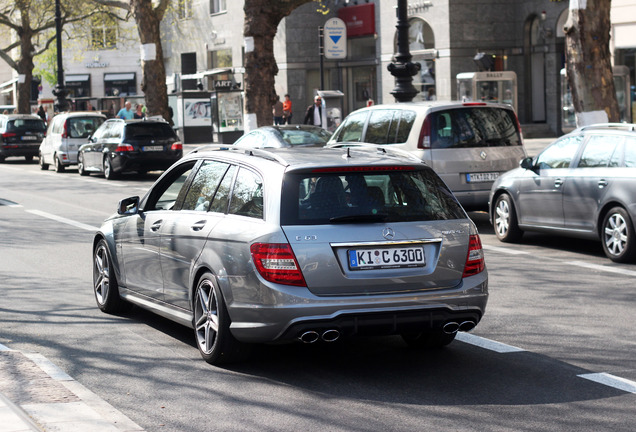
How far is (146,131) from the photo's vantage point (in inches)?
1089

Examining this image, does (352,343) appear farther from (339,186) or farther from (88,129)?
(88,129)

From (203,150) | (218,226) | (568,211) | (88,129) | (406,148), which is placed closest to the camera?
(218,226)

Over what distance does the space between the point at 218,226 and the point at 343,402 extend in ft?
5.19

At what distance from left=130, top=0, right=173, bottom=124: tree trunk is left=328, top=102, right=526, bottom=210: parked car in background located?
64.3 feet

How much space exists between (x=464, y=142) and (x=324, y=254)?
9165 mm

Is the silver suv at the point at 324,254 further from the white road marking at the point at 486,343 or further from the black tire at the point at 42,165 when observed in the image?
the black tire at the point at 42,165

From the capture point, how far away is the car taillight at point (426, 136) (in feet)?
50.1

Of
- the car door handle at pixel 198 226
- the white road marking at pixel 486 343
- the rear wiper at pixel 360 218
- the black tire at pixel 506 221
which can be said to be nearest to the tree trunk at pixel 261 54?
the black tire at pixel 506 221

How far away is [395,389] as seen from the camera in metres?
6.44

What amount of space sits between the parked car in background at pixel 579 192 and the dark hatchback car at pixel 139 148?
14740 mm

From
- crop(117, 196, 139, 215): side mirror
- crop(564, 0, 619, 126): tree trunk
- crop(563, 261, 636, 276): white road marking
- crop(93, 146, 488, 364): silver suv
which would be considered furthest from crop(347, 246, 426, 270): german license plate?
crop(564, 0, 619, 126): tree trunk

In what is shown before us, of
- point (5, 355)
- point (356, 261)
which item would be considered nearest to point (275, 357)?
point (356, 261)

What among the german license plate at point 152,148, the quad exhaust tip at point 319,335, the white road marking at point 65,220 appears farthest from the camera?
the german license plate at point 152,148

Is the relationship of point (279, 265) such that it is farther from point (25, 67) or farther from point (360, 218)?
point (25, 67)
